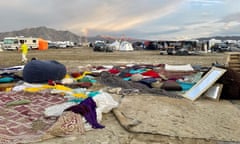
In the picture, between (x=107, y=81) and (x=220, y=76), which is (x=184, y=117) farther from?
(x=107, y=81)

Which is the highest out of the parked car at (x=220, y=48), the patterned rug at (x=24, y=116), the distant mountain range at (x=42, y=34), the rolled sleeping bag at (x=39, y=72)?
the distant mountain range at (x=42, y=34)

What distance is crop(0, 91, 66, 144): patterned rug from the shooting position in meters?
4.12

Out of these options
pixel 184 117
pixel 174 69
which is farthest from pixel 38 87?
pixel 174 69

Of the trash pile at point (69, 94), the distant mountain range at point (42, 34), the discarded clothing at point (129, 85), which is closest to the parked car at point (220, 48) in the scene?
the trash pile at point (69, 94)

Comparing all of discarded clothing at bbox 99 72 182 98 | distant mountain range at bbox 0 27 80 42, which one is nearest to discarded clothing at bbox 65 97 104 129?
discarded clothing at bbox 99 72 182 98

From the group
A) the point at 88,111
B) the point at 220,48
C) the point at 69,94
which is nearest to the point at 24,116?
the point at 88,111

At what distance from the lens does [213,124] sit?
4840mm

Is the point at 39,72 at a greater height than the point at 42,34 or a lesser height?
lesser

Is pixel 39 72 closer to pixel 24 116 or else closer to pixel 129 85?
pixel 129 85

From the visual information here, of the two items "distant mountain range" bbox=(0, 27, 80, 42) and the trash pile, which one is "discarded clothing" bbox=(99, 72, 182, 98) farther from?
"distant mountain range" bbox=(0, 27, 80, 42)

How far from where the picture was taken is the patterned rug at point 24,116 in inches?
162

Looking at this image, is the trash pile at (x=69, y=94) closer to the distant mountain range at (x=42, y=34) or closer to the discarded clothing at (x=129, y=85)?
the discarded clothing at (x=129, y=85)

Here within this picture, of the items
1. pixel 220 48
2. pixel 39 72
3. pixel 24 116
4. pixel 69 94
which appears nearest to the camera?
pixel 24 116

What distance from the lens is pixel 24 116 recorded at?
5.04 meters
